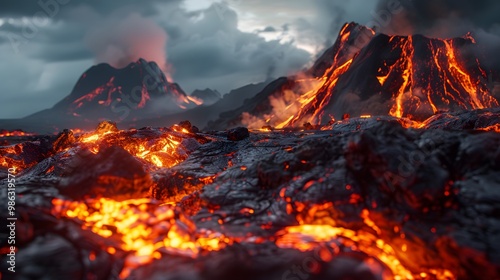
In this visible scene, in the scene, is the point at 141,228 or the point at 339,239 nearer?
the point at 339,239

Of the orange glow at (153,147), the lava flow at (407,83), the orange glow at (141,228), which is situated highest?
the lava flow at (407,83)

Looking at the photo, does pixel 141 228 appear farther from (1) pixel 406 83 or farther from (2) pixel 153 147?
(1) pixel 406 83

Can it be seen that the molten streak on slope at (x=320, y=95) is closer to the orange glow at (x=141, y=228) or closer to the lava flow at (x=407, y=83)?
the lava flow at (x=407, y=83)

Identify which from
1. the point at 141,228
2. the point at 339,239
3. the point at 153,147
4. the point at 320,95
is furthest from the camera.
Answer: the point at 320,95

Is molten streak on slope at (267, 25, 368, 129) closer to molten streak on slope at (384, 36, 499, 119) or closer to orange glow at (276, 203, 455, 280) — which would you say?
molten streak on slope at (384, 36, 499, 119)

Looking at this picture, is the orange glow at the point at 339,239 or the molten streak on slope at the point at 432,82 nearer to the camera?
the orange glow at the point at 339,239

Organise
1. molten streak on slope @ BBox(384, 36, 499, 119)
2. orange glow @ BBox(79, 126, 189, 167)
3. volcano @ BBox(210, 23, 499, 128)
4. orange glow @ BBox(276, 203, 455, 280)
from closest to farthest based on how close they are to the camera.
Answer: orange glow @ BBox(276, 203, 455, 280) < orange glow @ BBox(79, 126, 189, 167) < molten streak on slope @ BBox(384, 36, 499, 119) < volcano @ BBox(210, 23, 499, 128)

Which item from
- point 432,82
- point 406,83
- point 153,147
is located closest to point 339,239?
point 153,147

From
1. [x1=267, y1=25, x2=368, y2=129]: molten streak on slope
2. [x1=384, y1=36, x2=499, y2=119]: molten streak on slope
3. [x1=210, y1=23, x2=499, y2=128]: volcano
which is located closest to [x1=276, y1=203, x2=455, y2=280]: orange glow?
[x1=210, y1=23, x2=499, y2=128]: volcano

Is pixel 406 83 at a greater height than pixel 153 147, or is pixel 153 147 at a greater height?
pixel 406 83

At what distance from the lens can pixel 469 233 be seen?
3219 millimetres

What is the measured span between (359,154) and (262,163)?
1.56 metres

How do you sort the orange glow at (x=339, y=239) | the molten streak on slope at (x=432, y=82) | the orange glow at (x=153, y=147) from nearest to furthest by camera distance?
the orange glow at (x=339, y=239) → the orange glow at (x=153, y=147) → the molten streak on slope at (x=432, y=82)

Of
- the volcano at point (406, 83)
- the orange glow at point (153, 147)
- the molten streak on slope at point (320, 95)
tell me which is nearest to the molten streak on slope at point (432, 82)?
the volcano at point (406, 83)
